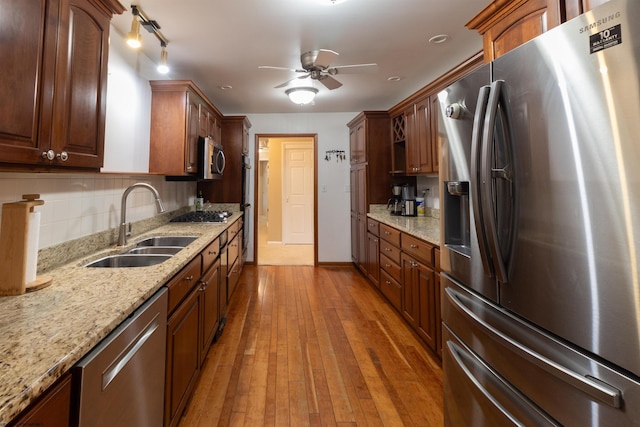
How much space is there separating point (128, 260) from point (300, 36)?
6.98 ft

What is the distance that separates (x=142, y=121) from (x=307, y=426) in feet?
9.02

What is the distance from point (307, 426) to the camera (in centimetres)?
155

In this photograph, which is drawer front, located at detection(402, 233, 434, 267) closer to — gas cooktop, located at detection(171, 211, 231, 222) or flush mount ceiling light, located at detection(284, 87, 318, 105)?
flush mount ceiling light, located at detection(284, 87, 318, 105)

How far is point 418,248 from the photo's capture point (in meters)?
2.34

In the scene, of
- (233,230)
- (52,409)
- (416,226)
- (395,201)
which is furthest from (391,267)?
(52,409)

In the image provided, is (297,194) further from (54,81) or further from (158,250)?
(54,81)

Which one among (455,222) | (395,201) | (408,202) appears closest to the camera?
(455,222)

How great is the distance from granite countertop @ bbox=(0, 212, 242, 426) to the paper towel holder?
0.05 m

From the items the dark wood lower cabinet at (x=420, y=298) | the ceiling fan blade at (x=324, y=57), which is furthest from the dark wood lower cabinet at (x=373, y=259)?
the ceiling fan blade at (x=324, y=57)

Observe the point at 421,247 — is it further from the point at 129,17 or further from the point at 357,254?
the point at 129,17

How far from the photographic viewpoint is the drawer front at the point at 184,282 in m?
1.39

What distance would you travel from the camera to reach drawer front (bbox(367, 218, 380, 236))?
351 centimetres

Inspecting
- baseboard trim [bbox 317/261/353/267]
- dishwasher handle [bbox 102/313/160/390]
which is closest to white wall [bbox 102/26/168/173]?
dishwasher handle [bbox 102/313/160/390]

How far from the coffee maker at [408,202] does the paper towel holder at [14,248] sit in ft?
11.1
